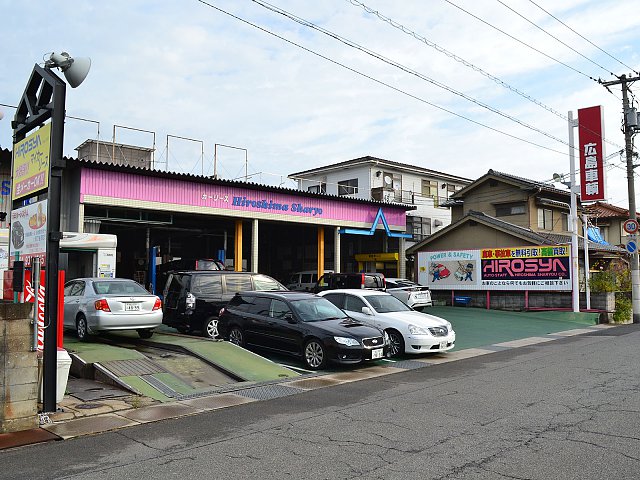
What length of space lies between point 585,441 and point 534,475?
140 cm

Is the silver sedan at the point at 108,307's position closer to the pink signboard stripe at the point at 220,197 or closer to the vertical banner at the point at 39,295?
the vertical banner at the point at 39,295

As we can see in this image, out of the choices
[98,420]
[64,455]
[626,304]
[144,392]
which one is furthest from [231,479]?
[626,304]

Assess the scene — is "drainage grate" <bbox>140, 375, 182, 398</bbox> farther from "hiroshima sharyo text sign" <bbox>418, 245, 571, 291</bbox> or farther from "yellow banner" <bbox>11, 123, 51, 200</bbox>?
"hiroshima sharyo text sign" <bbox>418, 245, 571, 291</bbox>

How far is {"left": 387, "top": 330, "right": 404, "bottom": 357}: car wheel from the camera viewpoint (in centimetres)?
1315

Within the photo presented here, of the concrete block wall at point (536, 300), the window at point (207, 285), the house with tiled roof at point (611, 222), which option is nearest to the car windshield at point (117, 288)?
the window at point (207, 285)

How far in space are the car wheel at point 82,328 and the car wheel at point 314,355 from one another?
5.28m

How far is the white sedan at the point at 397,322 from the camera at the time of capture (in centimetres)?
1295

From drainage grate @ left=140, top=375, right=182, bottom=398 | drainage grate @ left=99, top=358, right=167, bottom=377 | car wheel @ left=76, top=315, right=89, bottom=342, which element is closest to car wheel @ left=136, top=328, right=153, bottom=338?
car wheel @ left=76, top=315, right=89, bottom=342

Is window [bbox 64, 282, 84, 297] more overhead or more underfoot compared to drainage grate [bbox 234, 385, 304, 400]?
more overhead

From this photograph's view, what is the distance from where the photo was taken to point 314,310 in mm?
12430

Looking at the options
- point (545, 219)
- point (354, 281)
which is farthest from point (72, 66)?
point (545, 219)

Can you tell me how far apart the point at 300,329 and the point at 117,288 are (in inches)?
189

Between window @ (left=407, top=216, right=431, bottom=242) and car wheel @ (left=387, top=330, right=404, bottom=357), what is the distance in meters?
24.9

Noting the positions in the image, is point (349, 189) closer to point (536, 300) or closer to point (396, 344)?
point (536, 300)
